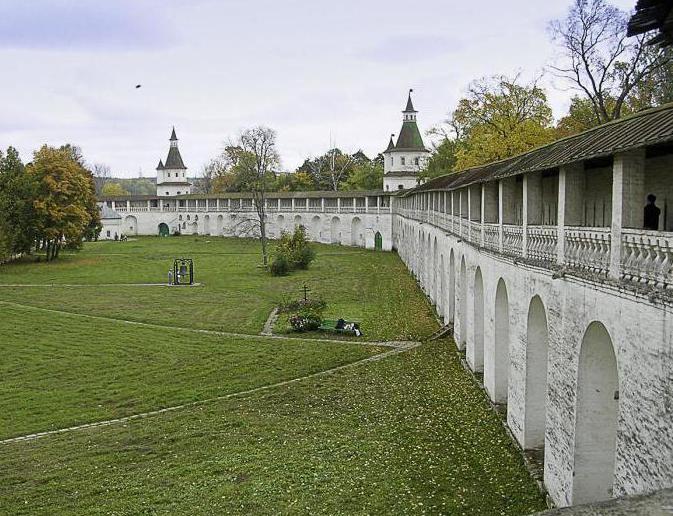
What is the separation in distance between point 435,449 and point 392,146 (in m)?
58.7

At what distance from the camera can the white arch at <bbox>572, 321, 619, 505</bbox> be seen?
8.54 meters

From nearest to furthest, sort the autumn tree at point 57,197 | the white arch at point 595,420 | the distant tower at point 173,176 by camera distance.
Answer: the white arch at point 595,420 < the autumn tree at point 57,197 < the distant tower at point 173,176

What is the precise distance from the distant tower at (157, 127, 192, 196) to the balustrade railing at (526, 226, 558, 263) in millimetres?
83966

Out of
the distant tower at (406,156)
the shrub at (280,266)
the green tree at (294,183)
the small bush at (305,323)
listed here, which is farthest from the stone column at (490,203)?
the green tree at (294,183)

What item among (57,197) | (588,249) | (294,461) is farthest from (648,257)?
(57,197)

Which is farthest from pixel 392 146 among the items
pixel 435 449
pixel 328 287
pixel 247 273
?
pixel 435 449

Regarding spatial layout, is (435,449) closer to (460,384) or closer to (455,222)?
(460,384)

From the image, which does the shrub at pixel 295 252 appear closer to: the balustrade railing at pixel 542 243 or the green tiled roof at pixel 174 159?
the balustrade railing at pixel 542 243

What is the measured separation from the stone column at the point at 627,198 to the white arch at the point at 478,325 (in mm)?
9070

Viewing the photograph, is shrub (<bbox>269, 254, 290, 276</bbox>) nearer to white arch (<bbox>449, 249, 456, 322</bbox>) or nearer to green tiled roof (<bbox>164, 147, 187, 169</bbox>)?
white arch (<bbox>449, 249, 456, 322</bbox>)

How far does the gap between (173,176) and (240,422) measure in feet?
266

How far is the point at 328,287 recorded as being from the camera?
116 feet

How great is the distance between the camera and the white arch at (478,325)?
17.0m

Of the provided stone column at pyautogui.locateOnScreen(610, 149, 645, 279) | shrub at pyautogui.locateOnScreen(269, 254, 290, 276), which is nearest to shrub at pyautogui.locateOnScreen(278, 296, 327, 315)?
shrub at pyautogui.locateOnScreen(269, 254, 290, 276)
